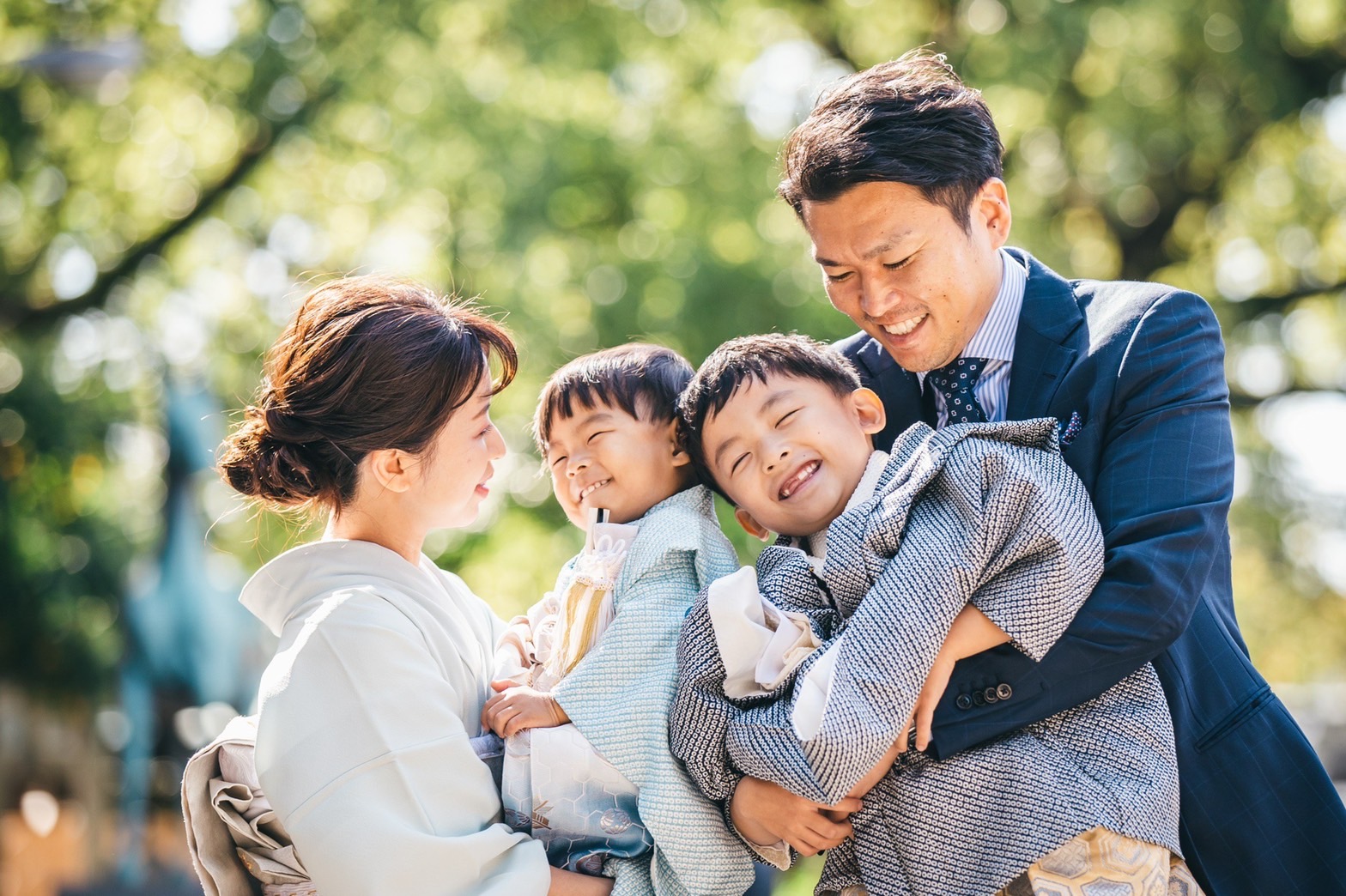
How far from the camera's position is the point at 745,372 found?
228 centimetres

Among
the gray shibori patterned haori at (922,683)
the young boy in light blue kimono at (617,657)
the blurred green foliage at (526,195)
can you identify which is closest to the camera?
the gray shibori patterned haori at (922,683)

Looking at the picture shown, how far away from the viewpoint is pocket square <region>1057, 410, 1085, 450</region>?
2.14 meters

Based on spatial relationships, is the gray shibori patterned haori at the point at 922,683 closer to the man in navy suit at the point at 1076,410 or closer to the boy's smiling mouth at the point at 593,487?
the man in navy suit at the point at 1076,410

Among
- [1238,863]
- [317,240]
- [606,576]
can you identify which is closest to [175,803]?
[317,240]

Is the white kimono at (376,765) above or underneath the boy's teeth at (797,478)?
underneath

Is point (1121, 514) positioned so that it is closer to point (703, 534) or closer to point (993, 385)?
point (993, 385)

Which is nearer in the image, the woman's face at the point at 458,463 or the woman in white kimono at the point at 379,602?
the woman in white kimono at the point at 379,602

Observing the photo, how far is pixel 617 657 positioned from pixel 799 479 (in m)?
0.45

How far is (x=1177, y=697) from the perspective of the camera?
6.86 feet

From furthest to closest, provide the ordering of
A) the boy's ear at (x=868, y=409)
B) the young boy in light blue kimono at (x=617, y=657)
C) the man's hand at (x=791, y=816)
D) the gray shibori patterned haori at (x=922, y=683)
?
the boy's ear at (x=868, y=409) → the young boy in light blue kimono at (x=617, y=657) → the man's hand at (x=791, y=816) → the gray shibori patterned haori at (x=922, y=683)

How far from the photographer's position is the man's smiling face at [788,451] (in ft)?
7.29

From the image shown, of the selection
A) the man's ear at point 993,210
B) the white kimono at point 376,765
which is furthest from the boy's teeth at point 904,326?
the white kimono at point 376,765

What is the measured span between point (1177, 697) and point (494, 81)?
634 cm

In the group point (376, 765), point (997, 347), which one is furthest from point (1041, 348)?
point (376, 765)
